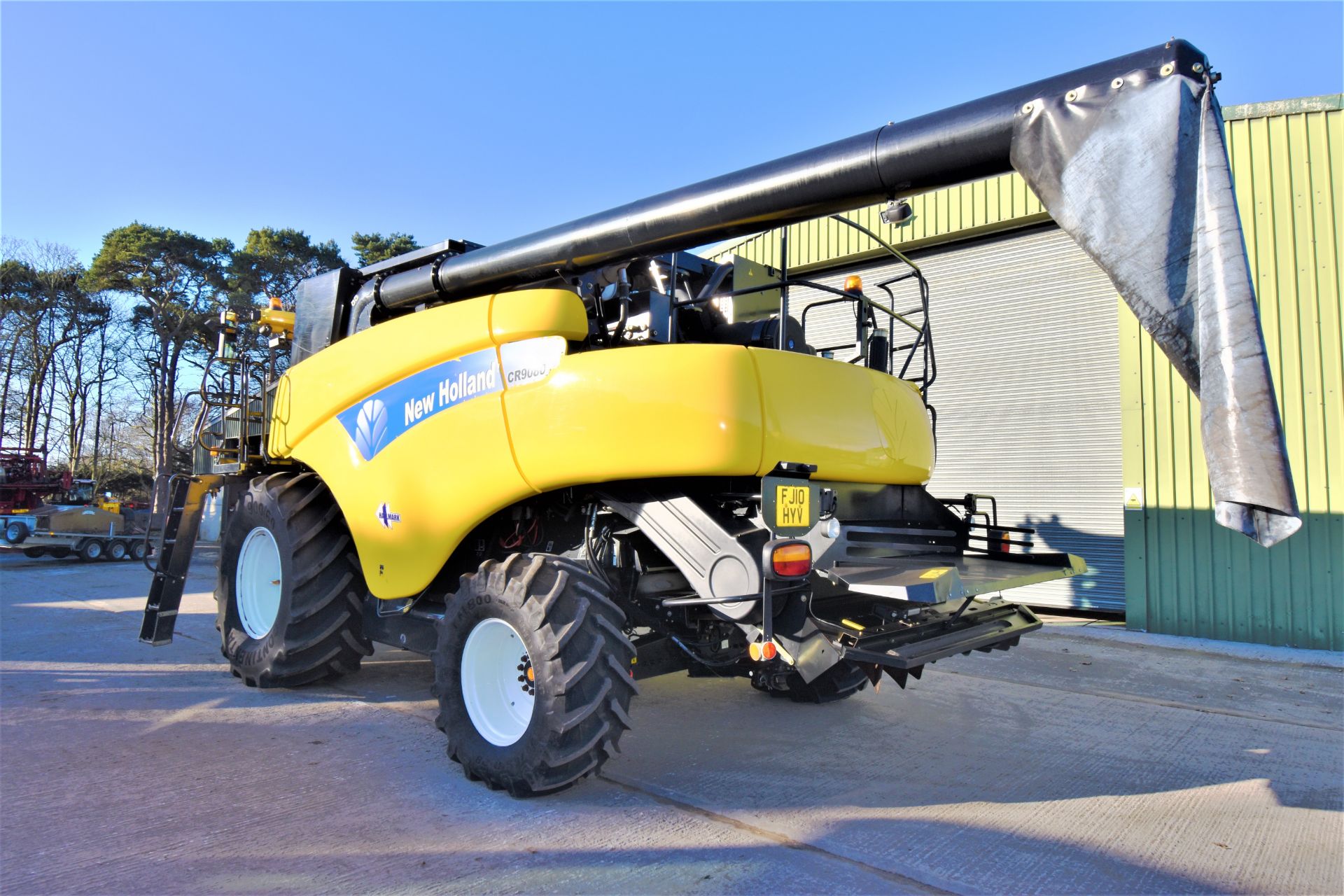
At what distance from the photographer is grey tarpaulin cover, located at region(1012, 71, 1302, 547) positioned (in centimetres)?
240

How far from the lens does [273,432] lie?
237 inches

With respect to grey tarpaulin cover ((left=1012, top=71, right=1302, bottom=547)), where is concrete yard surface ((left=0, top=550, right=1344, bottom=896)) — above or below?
below

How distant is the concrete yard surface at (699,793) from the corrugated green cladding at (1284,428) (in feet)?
6.36

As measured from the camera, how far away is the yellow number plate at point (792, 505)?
11.6 ft

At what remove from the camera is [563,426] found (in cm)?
386

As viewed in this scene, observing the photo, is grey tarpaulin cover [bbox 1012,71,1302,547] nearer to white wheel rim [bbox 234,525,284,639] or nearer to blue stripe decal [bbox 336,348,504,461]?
blue stripe decal [bbox 336,348,504,461]

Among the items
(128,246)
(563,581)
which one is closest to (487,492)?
(563,581)

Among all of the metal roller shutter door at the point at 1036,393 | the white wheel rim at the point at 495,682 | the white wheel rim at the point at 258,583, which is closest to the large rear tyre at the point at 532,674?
the white wheel rim at the point at 495,682

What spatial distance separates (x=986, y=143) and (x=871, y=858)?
2747 mm

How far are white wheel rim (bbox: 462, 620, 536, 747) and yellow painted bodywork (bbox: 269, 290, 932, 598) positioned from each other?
2.10ft

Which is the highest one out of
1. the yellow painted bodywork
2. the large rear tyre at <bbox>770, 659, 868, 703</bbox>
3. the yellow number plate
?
the yellow painted bodywork

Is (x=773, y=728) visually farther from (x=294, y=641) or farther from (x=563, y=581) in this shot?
(x=294, y=641)

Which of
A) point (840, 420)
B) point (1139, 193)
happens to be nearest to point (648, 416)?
point (840, 420)

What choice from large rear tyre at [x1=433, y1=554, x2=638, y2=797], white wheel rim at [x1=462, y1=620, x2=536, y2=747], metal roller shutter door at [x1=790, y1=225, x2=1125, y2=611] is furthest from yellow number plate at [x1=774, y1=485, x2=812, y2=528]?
metal roller shutter door at [x1=790, y1=225, x2=1125, y2=611]
